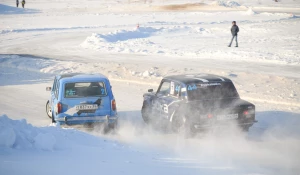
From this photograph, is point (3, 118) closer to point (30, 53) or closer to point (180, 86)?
point (180, 86)

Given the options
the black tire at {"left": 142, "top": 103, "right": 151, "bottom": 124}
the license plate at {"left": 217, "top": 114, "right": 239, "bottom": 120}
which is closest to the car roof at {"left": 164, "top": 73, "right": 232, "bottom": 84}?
the license plate at {"left": 217, "top": 114, "right": 239, "bottom": 120}

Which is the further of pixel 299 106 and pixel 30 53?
pixel 30 53

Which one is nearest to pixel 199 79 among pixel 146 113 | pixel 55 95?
pixel 146 113

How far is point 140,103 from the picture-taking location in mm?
15141

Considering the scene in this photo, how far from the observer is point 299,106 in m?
13.9

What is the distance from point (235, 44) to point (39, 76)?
53.0ft

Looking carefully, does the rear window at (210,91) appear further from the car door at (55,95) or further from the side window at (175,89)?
the car door at (55,95)

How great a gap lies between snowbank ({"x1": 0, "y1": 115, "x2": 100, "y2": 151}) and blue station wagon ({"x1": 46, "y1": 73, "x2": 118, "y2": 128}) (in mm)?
1709

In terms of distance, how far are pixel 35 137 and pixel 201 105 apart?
4109 mm

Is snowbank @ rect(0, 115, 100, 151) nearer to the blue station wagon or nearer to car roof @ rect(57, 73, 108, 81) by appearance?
the blue station wagon

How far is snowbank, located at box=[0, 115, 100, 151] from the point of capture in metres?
7.31

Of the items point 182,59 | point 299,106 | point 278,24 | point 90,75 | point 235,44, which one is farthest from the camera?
point 278,24

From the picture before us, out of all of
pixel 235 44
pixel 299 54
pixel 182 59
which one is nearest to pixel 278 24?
pixel 235 44

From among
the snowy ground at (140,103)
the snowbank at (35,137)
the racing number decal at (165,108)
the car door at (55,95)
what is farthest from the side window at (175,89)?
the car door at (55,95)
